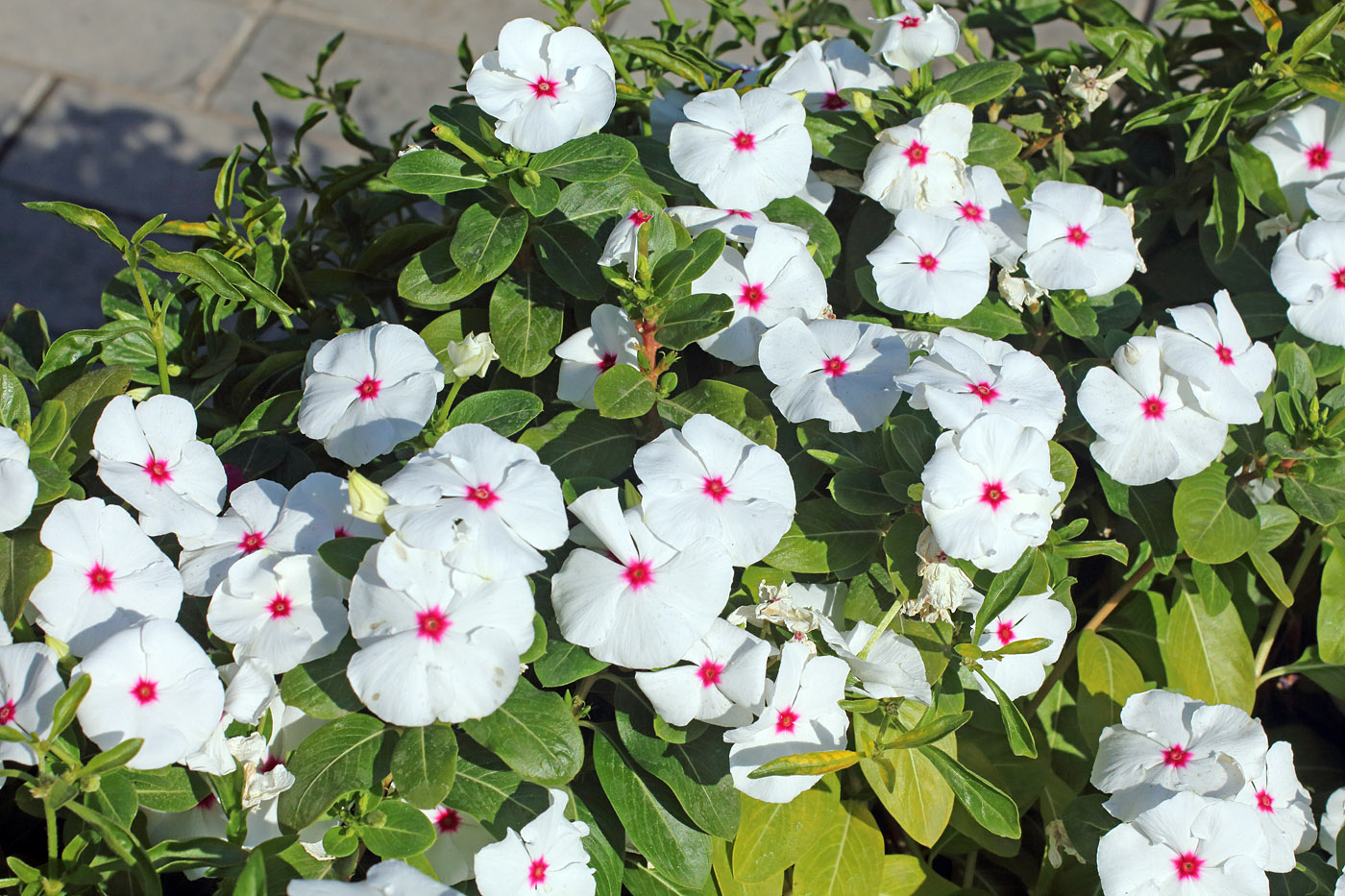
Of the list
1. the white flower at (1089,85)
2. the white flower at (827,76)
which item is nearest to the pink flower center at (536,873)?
the white flower at (827,76)

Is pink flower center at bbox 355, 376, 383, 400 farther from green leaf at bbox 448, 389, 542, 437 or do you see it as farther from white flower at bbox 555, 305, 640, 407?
white flower at bbox 555, 305, 640, 407

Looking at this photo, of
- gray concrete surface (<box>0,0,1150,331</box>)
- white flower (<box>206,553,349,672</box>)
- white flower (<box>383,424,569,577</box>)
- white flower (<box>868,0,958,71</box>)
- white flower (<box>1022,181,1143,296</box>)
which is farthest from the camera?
gray concrete surface (<box>0,0,1150,331</box>)

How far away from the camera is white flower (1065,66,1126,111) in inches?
64.3

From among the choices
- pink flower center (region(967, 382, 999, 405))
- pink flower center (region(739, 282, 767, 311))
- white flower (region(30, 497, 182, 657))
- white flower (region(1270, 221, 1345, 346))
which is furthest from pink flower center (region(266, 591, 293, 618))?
→ white flower (region(1270, 221, 1345, 346))

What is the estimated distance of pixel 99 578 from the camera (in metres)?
1.20

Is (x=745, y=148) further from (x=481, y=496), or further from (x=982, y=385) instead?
(x=481, y=496)

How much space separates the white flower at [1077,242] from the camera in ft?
4.83

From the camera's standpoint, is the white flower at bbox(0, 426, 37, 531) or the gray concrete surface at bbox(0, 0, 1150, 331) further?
the gray concrete surface at bbox(0, 0, 1150, 331)

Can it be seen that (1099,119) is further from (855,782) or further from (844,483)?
(855,782)

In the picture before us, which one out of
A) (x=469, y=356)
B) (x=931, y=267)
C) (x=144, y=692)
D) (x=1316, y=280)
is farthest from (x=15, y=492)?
(x=1316, y=280)

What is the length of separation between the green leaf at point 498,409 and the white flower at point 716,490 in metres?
0.18

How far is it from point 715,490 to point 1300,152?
3.72 feet

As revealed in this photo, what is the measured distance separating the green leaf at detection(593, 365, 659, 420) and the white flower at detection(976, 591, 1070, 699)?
484mm

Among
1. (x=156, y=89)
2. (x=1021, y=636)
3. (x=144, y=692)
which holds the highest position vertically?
(x=144, y=692)
